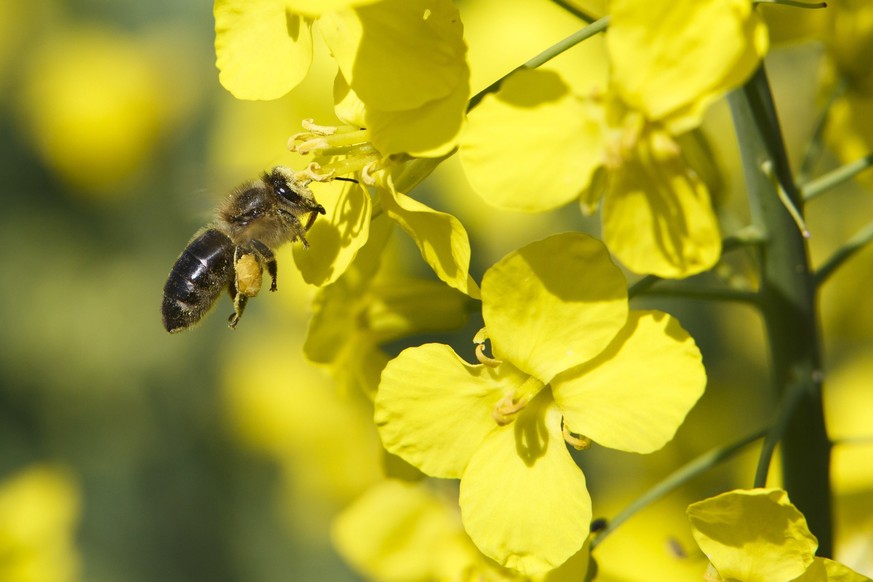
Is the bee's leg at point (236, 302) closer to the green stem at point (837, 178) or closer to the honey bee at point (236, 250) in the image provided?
the honey bee at point (236, 250)

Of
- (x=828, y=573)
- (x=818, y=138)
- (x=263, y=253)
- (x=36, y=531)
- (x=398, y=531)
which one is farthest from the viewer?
(x=36, y=531)

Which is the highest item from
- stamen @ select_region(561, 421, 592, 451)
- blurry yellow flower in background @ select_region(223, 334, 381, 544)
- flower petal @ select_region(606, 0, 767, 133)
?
flower petal @ select_region(606, 0, 767, 133)

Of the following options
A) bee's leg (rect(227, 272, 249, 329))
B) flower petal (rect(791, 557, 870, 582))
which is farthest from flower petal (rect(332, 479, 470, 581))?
flower petal (rect(791, 557, 870, 582))

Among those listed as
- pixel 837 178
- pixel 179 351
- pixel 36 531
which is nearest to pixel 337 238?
pixel 837 178

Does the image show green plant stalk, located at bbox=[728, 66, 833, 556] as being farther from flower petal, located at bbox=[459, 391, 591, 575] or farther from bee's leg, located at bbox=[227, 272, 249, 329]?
bee's leg, located at bbox=[227, 272, 249, 329]

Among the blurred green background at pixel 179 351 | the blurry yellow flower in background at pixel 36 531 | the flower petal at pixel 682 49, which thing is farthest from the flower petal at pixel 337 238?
the blurry yellow flower in background at pixel 36 531

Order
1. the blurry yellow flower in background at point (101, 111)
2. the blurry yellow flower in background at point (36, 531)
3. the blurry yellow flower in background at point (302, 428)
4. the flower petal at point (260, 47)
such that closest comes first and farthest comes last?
the flower petal at point (260, 47) → the blurry yellow flower in background at point (36, 531) → the blurry yellow flower in background at point (302, 428) → the blurry yellow flower in background at point (101, 111)

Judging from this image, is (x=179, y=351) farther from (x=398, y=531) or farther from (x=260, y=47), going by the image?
(x=260, y=47)
